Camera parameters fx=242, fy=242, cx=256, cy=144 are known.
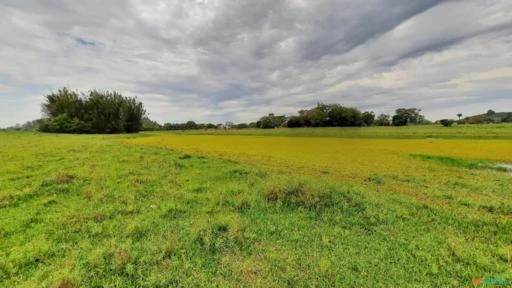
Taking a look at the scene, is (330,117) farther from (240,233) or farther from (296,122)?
(240,233)

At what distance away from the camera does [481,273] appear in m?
4.05

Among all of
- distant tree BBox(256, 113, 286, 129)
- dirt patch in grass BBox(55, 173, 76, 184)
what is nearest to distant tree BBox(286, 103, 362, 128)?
distant tree BBox(256, 113, 286, 129)

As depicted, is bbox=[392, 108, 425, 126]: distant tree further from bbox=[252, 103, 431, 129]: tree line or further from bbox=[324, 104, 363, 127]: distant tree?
bbox=[324, 104, 363, 127]: distant tree

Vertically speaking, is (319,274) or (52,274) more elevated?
(52,274)

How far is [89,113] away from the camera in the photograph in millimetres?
62906

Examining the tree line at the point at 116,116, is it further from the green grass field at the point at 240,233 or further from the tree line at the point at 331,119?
the green grass field at the point at 240,233

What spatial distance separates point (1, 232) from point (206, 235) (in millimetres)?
4181

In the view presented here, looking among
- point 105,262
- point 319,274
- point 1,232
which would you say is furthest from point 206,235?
point 1,232

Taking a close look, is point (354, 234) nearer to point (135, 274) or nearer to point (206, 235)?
point (206, 235)

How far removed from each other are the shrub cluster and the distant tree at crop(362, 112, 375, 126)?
76297 mm

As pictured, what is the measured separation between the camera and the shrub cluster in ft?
186

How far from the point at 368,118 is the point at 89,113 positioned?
291 ft

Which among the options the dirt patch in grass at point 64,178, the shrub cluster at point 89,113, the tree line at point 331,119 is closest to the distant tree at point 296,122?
the tree line at point 331,119

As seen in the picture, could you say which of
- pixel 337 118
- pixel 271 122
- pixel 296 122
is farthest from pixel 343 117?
pixel 271 122
